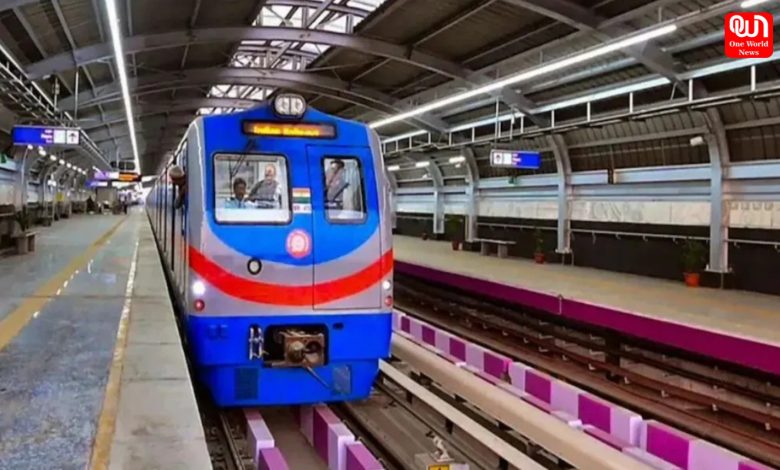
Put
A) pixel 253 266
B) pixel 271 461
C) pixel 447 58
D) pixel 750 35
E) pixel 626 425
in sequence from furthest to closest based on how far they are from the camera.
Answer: pixel 447 58
pixel 750 35
pixel 626 425
pixel 253 266
pixel 271 461

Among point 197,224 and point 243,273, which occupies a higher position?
point 197,224

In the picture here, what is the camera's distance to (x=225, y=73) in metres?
19.3

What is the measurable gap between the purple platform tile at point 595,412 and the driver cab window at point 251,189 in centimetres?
373

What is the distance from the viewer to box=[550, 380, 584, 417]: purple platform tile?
7414mm

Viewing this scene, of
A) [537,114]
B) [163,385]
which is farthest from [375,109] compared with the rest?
[163,385]

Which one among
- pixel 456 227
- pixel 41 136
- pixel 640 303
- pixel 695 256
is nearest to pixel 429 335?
pixel 640 303

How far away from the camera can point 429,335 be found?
1157 centimetres

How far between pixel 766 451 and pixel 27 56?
14.5m

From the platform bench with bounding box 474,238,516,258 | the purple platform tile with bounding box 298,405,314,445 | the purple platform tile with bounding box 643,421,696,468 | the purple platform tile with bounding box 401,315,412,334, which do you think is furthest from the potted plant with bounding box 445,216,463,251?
the purple platform tile with bounding box 298,405,314,445

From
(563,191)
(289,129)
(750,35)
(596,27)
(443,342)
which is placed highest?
(596,27)

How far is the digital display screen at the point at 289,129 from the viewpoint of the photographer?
5.87 m

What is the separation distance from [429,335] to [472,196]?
11943 mm

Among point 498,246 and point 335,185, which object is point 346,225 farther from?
point 498,246

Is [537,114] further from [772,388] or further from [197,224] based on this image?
[197,224]
